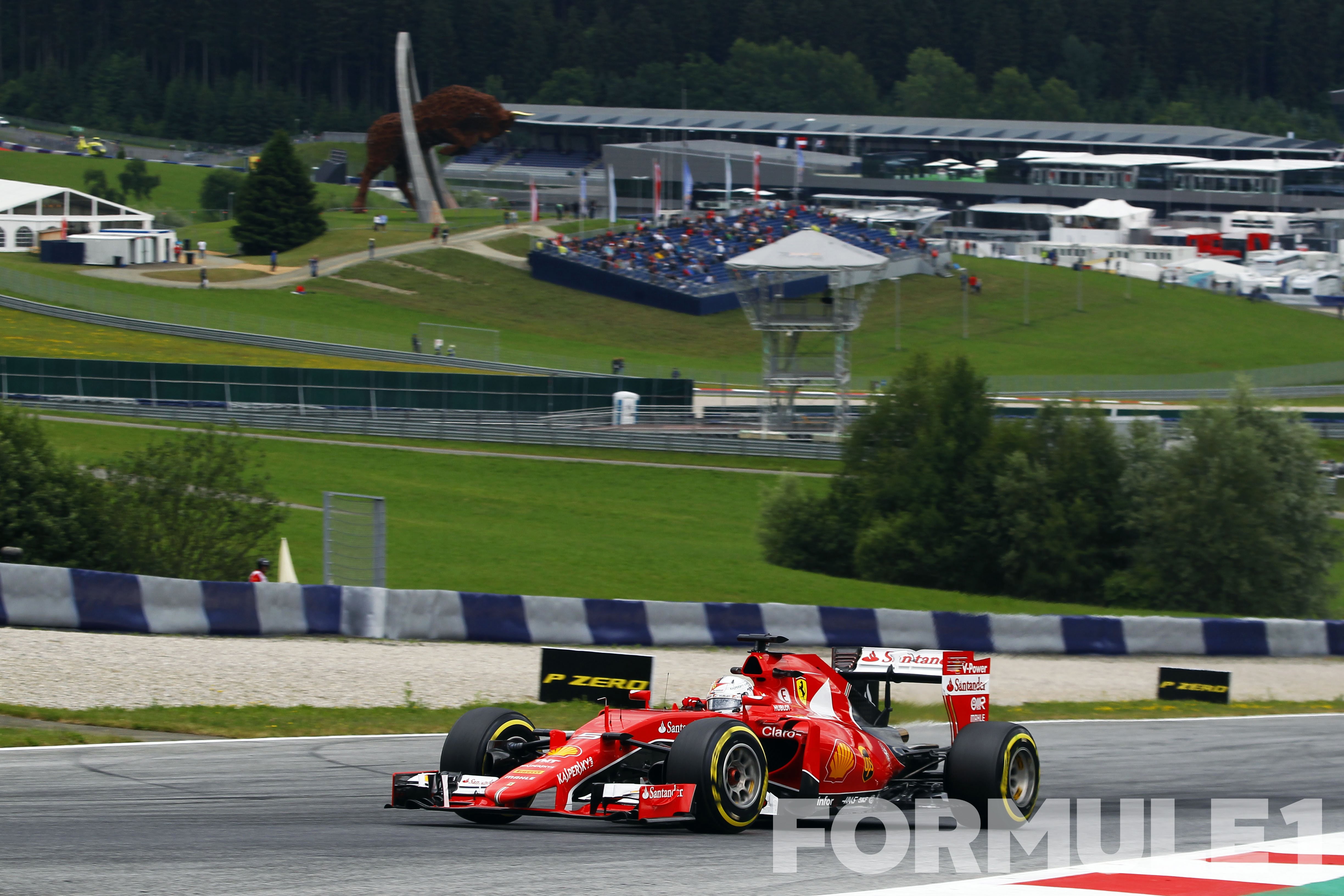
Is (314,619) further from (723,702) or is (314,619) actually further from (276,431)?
(276,431)

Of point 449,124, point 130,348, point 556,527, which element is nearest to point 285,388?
point 130,348

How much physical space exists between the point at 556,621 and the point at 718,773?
1504 cm

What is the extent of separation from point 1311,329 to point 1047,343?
2365 centimetres

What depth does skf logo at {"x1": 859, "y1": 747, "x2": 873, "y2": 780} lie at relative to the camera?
11.9 meters

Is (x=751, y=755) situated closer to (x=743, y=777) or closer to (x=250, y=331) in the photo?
(x=743, y=777)

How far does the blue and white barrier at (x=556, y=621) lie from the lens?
22375mm

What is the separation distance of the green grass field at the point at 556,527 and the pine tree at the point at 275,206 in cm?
5349

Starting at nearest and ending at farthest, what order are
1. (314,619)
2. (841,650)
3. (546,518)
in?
(841,650), (314,619), (546,518)

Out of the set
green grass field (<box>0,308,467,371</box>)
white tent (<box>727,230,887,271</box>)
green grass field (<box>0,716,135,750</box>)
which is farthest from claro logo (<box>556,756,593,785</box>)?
green grass field (<box>0,308,467,371</box>)

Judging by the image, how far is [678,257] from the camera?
101062mm

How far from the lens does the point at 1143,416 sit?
63.0 metres

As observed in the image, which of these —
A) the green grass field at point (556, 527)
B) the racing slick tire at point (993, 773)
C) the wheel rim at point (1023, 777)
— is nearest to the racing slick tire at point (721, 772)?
the racing slick tire at point (993, 773)

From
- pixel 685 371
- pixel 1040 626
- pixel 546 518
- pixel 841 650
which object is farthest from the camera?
pixel 685 371

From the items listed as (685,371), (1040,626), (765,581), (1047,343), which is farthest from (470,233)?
(1040,626)
